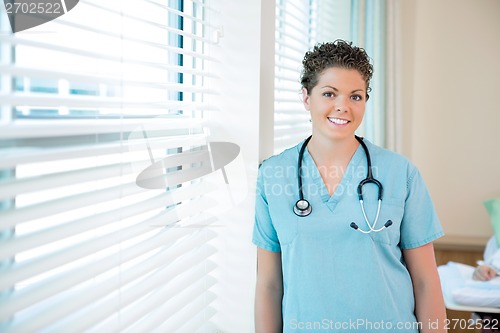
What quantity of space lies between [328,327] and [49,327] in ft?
2.24

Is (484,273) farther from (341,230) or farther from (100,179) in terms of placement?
(100,179)

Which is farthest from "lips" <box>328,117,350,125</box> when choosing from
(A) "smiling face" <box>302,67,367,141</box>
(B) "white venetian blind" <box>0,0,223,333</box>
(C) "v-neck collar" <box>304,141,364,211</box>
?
(B) "white venetian blind" <box>0,0,223,333</box>

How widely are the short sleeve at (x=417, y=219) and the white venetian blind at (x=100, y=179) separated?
0.56 metres

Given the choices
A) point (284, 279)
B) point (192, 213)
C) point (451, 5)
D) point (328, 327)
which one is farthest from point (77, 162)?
point (451, 5)

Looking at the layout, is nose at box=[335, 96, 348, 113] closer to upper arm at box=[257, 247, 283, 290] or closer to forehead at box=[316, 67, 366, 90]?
forehead at box=[316, 67, 366, 90]

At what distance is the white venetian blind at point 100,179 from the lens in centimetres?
98

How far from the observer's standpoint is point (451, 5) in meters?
3.94

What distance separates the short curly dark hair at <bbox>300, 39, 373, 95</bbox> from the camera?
1.45 meters

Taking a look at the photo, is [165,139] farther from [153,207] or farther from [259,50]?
[259,50]

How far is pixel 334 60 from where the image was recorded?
4.76ft

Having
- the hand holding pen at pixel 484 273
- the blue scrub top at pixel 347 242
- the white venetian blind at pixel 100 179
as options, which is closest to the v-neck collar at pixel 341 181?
the blue scrub top at pixel 347 242

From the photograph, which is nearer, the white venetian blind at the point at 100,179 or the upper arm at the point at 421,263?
the white venetian blind at the point at 100,179

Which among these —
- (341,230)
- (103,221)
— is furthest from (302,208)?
(103,221)

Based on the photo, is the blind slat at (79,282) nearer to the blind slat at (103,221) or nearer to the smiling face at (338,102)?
the blind slat at (103,221)
